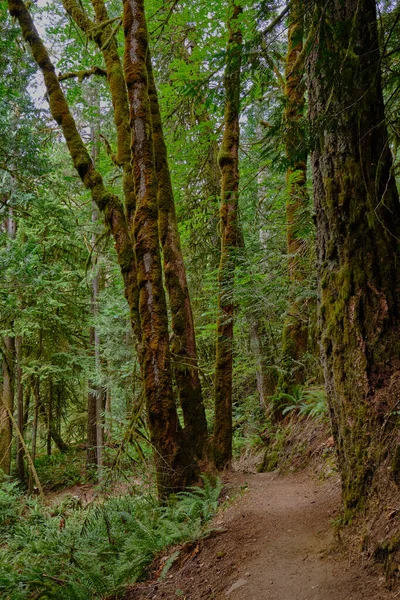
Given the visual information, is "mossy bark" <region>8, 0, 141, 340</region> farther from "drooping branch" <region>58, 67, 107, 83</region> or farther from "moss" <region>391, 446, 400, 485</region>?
"moss" <region>391, 446, 400, 485</region>

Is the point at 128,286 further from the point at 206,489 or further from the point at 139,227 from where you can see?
the point at 206,489

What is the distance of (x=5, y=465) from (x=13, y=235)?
7917 mm

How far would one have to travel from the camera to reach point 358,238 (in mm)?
3275

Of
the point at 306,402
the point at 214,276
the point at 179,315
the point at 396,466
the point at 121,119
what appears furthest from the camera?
the point at 214,276

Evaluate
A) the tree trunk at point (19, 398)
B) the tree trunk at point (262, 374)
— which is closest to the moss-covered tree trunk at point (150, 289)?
the tree trunk at point (262, 374)

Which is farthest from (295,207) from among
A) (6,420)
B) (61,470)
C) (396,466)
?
(61,470)

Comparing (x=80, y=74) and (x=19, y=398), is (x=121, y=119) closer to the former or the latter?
(x=80, y=74)

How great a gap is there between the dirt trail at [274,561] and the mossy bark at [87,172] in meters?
3.72

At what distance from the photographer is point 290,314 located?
26.5 ft

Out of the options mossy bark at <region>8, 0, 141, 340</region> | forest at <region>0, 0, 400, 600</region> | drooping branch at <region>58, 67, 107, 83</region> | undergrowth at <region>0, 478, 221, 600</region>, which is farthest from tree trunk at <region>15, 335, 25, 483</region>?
drooping branch at <region>58, 67, 107, 83</region>

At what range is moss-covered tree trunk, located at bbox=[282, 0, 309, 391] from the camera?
3615 millimetres

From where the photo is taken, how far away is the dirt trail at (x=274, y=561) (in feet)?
9.01

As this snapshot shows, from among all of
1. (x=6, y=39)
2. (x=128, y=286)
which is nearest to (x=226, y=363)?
(x=128, y=286)

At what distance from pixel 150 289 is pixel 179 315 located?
1101mm
